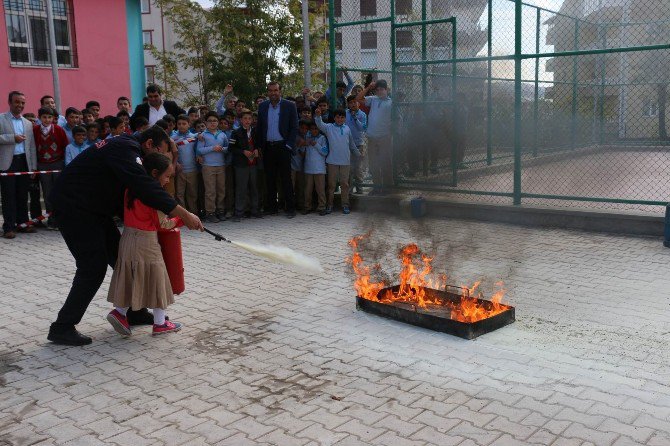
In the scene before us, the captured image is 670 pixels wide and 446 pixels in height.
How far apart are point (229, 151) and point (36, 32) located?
10.5 meters

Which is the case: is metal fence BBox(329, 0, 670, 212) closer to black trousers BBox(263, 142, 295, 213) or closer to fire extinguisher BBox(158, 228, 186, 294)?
black trousers BBox(263, 142, 295, 213)

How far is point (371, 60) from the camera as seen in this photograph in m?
17.5

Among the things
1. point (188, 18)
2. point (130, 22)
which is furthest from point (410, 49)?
point (188, 18)

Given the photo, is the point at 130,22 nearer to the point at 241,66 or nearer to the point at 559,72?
the point at 241,66

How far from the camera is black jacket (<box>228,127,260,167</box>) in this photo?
1127cm

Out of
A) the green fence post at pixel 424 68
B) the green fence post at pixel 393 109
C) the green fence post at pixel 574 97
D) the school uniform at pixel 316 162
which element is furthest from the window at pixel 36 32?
the green fence post at pixel 574 97

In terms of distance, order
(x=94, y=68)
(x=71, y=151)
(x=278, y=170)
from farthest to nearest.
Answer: (x=94, y=68)
(x=278, y=170)
(x=71, y=151)

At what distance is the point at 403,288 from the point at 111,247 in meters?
2.64

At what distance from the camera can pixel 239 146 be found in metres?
11.3

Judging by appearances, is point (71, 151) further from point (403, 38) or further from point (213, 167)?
point (403, 38)

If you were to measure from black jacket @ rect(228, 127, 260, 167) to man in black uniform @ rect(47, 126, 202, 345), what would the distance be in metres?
5.65

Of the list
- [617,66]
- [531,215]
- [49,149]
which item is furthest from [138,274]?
[617,66]

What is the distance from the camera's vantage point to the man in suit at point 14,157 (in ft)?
34.0

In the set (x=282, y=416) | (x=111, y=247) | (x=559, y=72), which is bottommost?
(x=282, y=416)
